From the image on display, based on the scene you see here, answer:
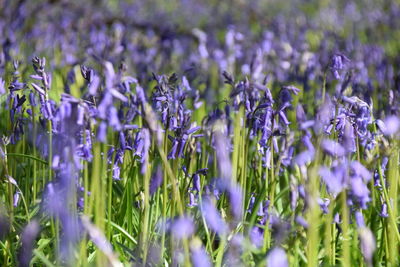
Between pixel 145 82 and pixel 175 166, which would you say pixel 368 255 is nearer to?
pixel 175 166

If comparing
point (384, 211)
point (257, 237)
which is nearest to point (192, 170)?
point (257, 237)

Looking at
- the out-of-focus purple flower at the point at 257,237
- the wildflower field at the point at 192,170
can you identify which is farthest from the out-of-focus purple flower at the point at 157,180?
the out-of-focus purple flower at the point at 257,237

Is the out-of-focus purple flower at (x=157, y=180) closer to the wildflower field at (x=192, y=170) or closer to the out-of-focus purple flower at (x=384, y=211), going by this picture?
the wildflower field at (x=192, y=170)

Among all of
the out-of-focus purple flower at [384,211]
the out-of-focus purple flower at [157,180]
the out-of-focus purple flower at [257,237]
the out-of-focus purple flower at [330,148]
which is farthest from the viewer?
the out-of-focus purple flower at [384,211]

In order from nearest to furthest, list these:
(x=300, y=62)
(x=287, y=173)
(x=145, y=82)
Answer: (x=287, y=173) < (x=145, y=82) < (x=300, y=62)

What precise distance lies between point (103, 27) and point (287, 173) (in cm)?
613

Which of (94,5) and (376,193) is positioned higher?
(94,5)

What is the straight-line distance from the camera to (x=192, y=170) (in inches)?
134

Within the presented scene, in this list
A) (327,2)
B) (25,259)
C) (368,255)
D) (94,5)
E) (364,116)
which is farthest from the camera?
(327,2)

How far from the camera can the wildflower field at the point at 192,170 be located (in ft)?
6.33

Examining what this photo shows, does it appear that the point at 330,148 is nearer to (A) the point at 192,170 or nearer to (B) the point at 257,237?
(B) the point at 257,237

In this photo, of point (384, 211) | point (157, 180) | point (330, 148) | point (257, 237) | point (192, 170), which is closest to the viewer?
point (330, 148)

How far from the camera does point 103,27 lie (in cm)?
914

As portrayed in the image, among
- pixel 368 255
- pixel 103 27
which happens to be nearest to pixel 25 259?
pixel 368 255
